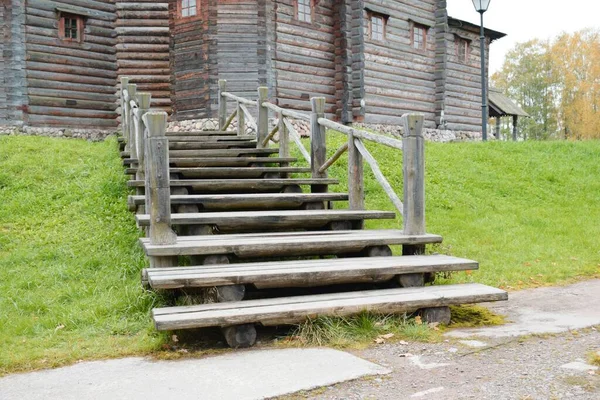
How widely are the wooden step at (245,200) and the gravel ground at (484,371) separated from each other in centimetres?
290

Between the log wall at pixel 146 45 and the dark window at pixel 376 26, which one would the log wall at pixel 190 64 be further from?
the dark window at pixel 376 26

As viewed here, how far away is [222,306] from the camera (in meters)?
4.26

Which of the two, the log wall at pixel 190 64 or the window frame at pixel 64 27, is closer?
the log wall at pixel 190 64

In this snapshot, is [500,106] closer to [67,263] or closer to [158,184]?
[67,263]

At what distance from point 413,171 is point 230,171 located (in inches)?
122

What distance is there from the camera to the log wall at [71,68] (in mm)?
16109

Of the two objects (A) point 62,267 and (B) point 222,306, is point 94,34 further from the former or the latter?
(B) point 222,306

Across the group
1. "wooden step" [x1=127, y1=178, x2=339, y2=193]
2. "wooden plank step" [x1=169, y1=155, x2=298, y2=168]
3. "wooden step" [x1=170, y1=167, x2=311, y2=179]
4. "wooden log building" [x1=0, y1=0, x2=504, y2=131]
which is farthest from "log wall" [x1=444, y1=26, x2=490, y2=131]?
"wooden step" [x1=127, y1=178, x2=339, y2=193]

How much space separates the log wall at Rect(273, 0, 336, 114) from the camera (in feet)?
53.5

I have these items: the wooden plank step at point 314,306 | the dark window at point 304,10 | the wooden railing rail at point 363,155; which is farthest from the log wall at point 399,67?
the wooden plank step at point 314,306

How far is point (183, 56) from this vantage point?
16.0 metres

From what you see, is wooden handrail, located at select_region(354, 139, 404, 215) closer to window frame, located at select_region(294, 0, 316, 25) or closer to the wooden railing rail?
the wooden railing rail

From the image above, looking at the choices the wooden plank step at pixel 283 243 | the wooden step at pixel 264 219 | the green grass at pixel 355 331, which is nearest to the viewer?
the green grass at pixel 355 331

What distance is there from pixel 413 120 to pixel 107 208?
465 centimetres
